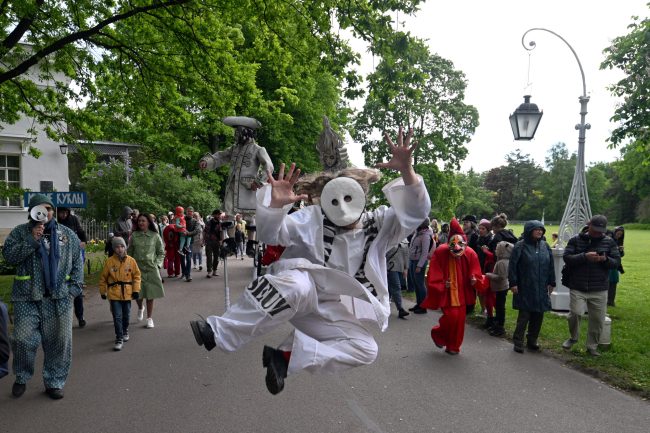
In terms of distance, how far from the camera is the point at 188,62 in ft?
37.7

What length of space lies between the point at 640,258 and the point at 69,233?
27639mm

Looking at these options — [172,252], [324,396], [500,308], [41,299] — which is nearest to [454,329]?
[500,308]

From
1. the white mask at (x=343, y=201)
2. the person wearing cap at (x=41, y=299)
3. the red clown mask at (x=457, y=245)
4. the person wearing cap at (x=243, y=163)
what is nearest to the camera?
the white mask at (x=343, y=201)

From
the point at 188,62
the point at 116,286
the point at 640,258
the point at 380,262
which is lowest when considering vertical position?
the point at 640,258

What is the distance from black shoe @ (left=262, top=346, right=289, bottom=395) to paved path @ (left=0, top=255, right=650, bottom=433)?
3.40ft

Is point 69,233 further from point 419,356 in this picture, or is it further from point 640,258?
point 640,258

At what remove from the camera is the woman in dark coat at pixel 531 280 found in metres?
7.09

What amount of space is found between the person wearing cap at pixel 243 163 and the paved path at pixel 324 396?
2.12m

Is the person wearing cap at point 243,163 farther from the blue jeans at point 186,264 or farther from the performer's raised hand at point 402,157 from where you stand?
the blue jeans at point 186,264

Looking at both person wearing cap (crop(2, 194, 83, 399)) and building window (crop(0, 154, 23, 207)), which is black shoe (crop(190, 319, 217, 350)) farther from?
building window (crop(0, 154, 23, 207))

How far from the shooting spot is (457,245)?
23.1 feet

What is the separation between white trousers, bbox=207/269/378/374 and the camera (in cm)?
347

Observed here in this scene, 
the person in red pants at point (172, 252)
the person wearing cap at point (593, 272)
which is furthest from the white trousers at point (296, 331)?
the person in red pants at point (172, 252)

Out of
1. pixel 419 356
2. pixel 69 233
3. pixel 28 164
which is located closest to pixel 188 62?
pixel 69 233
